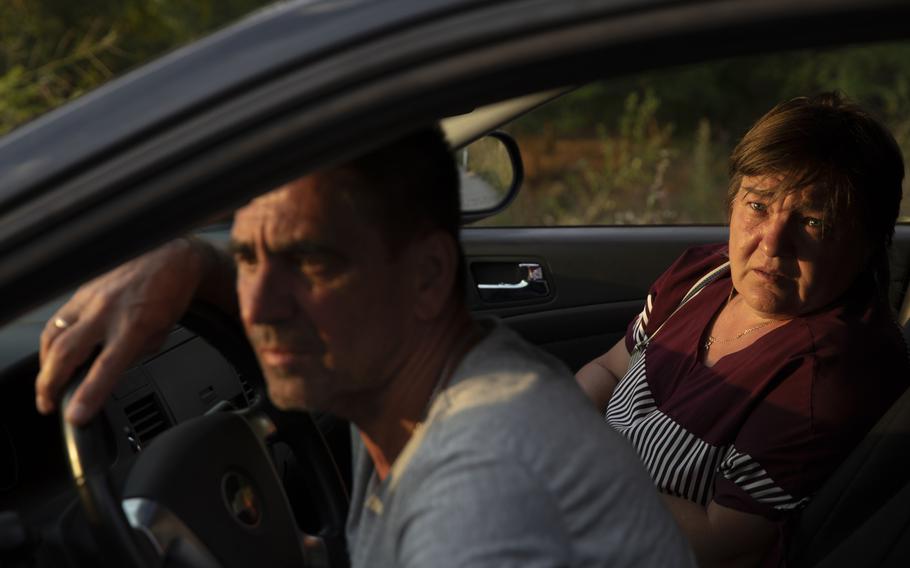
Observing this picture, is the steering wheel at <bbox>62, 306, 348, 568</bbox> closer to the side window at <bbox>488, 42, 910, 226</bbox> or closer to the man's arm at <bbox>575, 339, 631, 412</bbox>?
the man's arm at <bbox>575, 339, 631, 412</bbox>

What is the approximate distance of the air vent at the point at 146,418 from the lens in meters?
2.05

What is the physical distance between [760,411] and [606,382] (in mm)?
728

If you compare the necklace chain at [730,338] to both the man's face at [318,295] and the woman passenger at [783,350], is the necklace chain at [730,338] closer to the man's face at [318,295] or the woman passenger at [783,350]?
the woman passenger at [783,350]

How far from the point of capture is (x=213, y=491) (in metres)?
1.56

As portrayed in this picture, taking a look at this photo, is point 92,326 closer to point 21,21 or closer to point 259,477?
point 259,477

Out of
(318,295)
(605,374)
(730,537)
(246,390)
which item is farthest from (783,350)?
(318,295)

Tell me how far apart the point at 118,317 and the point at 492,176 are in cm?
207

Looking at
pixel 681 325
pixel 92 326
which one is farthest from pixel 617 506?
pixel 681 325

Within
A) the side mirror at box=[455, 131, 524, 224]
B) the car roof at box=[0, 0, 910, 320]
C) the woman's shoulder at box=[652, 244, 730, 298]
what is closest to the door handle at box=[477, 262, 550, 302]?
Answer: the side mirror at box=[455, 131, 524, 224]

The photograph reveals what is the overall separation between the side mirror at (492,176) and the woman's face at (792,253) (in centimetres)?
87

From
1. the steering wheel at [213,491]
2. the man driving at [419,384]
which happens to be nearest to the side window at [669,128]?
the steering wheel at [213,491]

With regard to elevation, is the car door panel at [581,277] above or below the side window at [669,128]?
above

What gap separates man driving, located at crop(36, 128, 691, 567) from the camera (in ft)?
3.92

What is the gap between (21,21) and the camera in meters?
10.7
